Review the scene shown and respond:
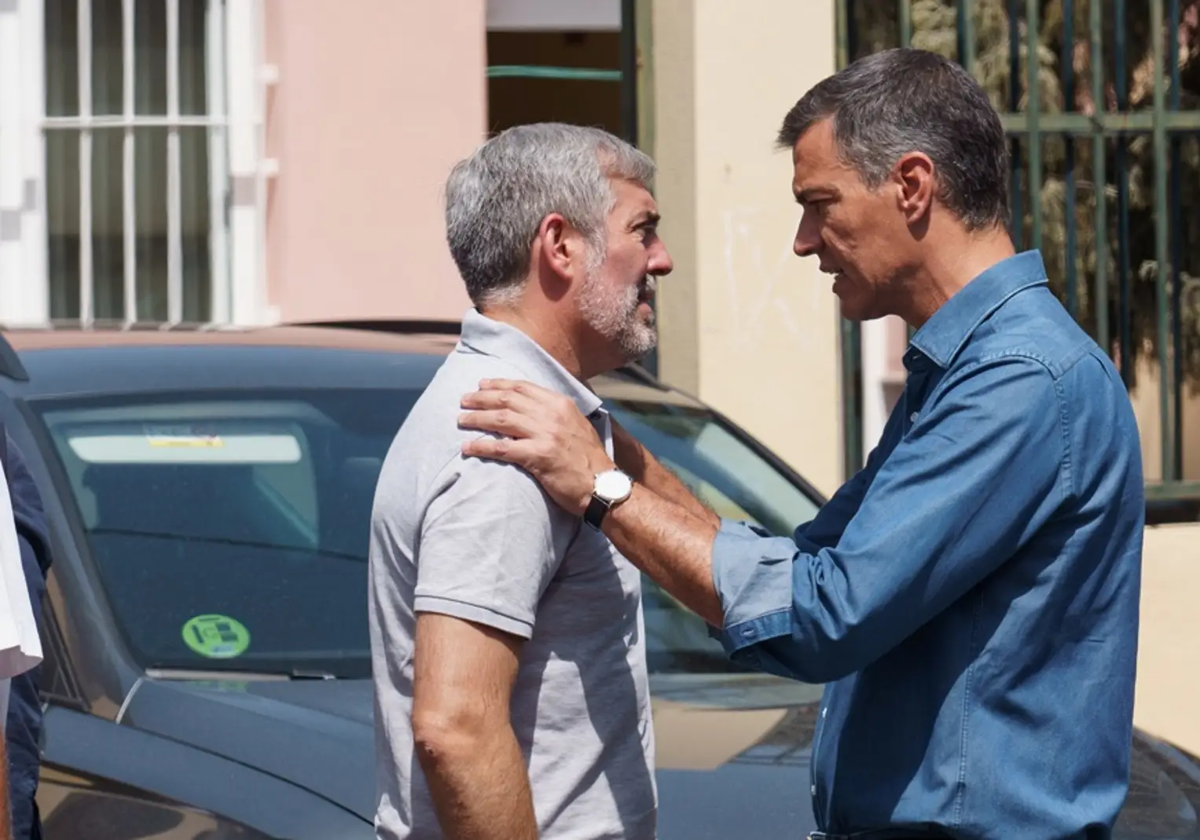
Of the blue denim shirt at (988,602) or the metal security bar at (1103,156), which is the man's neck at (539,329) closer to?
the blue denim shirt at (988,602)

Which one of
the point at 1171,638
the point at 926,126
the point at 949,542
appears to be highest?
the point at 926,126

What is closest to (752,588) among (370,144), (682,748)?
(682,748)

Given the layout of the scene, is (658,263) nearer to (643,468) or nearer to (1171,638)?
(643,468)

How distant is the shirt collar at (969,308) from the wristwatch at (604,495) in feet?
1.34

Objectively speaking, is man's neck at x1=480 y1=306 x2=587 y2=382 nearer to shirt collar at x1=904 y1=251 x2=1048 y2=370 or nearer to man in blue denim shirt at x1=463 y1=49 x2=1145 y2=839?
man in blue denim shirt at x1=463 y1=49 x2=1145 y2=839

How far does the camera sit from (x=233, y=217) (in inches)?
308

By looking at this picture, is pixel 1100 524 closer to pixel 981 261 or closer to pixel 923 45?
pixel 981 261

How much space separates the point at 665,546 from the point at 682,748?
3.25 feet

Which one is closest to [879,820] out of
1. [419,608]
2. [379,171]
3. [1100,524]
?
[1100,524]

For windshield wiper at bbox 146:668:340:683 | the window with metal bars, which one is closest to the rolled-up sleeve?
windshield wiper at bbox 146:668:340:683

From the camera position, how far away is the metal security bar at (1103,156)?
23.5 feet

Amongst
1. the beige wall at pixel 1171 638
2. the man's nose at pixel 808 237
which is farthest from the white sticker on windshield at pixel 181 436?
the beige wall at pixel 1171 638

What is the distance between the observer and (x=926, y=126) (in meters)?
2.49

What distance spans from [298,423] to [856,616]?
205 centimetres
